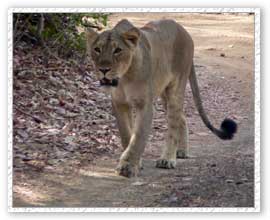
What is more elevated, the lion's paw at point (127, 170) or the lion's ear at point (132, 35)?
the lion's ear at point (132, 35)

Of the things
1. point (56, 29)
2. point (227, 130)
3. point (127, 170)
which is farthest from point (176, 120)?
point (56, 29)

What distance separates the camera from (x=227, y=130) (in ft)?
21.4

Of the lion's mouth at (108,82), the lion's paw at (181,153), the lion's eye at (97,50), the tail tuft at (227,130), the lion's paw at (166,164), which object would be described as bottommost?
the lion's paw at (166,164)

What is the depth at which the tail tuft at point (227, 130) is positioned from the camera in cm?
651

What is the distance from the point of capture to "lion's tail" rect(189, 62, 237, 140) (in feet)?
21.4

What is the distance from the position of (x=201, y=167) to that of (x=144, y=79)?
0.52 metres

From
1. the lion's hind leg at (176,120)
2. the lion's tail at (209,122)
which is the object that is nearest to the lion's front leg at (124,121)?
the lion's hind leg at (176,120)

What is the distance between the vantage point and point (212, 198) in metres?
5.86

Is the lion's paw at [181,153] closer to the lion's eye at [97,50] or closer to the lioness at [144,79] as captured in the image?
the lioness at [144,79]

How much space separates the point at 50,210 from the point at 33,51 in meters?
0.91

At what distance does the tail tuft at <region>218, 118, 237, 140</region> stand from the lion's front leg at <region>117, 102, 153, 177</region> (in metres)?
0.39

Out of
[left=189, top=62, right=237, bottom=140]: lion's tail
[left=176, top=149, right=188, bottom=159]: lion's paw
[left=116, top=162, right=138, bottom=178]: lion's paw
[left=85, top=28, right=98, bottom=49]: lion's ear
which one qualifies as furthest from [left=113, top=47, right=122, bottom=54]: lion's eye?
[left=176, top=149, right=188, bottom=159]: lion's paw

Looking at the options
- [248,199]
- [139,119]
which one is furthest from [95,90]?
[248,199]

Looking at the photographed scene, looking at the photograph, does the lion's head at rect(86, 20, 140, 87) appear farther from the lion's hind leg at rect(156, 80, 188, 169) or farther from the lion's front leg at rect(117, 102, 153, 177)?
the lion's hind leg at rect(156, 80, 188, 169)
